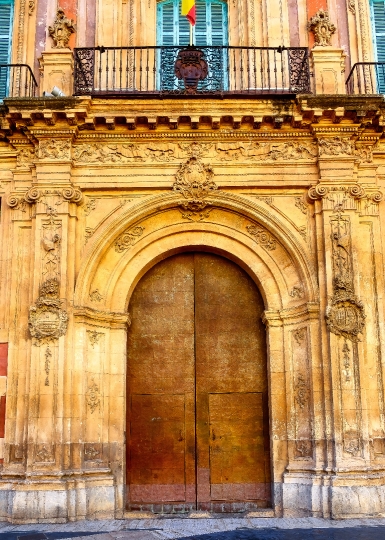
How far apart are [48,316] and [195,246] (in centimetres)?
279

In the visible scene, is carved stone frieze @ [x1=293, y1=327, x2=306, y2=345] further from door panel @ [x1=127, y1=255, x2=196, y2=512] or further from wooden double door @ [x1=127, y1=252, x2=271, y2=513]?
door panel @ [x1=127, y1=255, x2=196, y2=512]

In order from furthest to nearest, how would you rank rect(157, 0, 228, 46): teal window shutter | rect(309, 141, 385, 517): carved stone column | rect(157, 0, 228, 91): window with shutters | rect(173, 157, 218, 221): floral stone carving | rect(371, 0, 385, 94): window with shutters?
rect(157, 0, 228, 46): teal window shutter < rect(157, 0, 228, 91): window with shutters < rect(371, 0, 385, 94): window with shutters < rect(173, 157, 218, 221): floral stone carving < rect(309, 141, 385, 517): carved stone column

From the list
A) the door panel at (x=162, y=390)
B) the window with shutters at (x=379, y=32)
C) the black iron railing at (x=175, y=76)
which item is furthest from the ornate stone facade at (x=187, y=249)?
the window with shutters at (x=379, y=32)

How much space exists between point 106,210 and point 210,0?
497 centimetres

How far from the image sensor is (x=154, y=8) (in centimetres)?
1225

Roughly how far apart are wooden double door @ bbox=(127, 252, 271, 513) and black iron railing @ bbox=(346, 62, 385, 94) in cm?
388

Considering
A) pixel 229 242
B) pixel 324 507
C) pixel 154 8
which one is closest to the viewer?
pixel 324 507

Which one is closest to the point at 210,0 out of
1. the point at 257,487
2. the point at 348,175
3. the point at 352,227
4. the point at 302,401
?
the point at 348,175

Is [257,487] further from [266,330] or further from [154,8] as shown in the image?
[154,8]

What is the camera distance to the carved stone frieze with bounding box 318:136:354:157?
10539 millimetres

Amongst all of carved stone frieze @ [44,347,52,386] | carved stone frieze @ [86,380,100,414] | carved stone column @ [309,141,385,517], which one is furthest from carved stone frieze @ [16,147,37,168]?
carved stone column @ [309,141,385,517]

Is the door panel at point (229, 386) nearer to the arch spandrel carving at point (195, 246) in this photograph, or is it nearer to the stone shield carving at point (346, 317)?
the arch spandrel carving at point (195, 246)

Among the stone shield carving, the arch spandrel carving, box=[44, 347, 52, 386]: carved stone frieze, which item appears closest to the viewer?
box=[44, 347, 52, 386]: carved stone frieze

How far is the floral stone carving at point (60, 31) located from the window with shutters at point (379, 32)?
224 inches
